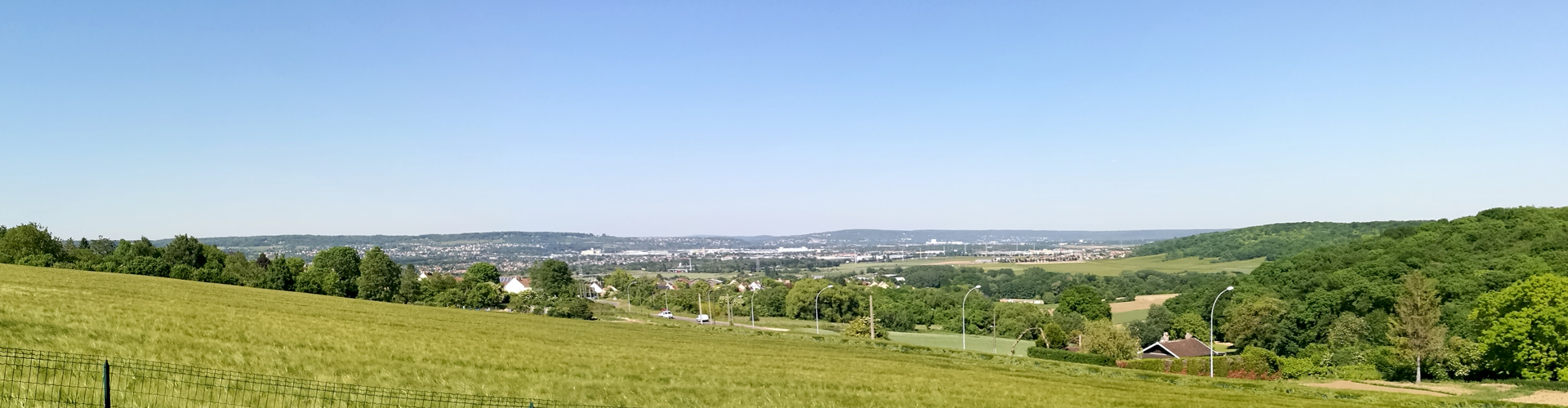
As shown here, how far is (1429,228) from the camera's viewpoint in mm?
108062

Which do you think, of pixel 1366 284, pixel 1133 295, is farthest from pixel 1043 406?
pixel 1133 295

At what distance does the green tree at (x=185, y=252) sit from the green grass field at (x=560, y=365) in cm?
5546

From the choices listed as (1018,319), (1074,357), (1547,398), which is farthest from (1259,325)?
(1547,398)

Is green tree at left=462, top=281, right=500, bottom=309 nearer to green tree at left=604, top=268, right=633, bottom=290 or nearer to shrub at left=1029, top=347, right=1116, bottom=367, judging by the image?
green tree at left=604, top=268, right=633, bottom=290

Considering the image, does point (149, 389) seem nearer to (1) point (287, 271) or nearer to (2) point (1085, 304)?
(1) point (287, 271)

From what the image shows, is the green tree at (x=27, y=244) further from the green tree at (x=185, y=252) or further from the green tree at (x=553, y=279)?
the green tree at (x=553, y=279)

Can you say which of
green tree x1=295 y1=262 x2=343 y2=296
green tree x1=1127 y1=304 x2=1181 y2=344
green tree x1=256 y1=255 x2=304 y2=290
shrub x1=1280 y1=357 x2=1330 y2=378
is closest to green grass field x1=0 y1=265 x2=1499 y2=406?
shrub x1=1280 y1=357 x2=1330 y2=378

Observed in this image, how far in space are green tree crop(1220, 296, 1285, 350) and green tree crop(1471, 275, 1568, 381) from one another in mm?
27942

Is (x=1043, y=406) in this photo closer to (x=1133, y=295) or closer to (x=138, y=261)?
(x=138, y=261)

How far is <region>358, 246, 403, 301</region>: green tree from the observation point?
92.4 metres

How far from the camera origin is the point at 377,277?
9412 cm

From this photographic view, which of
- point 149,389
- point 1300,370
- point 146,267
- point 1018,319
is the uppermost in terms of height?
point 149,389

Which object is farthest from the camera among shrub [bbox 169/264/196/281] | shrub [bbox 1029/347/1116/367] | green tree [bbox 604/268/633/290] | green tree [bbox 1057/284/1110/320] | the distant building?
green tree [bbox 604/268/633/290]

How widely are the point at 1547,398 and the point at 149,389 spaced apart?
5162cm
